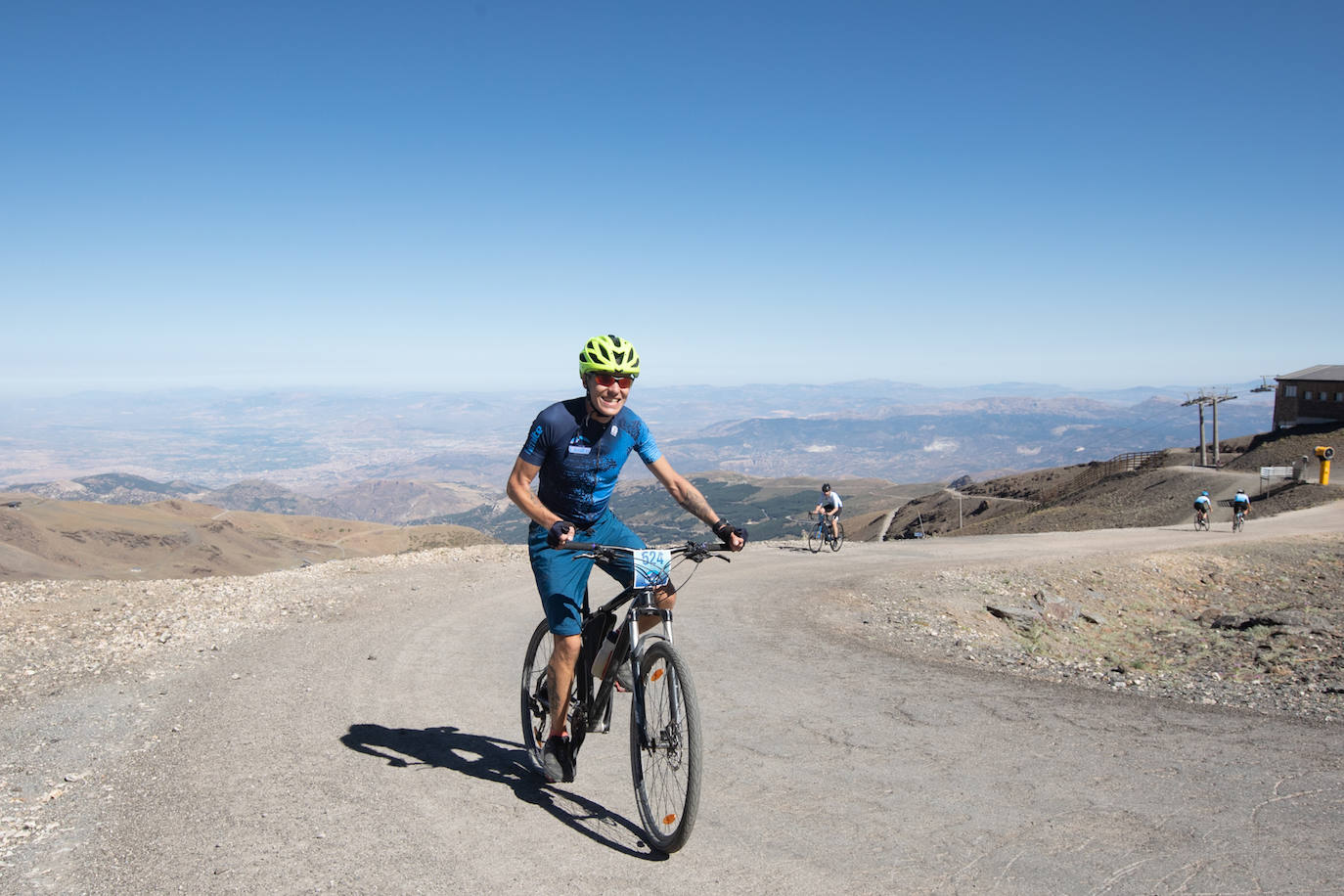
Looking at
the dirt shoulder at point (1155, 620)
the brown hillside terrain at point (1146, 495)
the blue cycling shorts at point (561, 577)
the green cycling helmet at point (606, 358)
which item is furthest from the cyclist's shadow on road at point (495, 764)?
the brown hillside terrain at point (1146, 495)

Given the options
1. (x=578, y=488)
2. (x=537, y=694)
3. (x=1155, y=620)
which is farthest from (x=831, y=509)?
(x=578, y=488)

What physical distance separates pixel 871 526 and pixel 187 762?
71042 mm

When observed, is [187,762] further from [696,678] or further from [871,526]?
[871,526]

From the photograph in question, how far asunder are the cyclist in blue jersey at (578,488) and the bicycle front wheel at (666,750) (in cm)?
40

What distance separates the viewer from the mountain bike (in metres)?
4.57

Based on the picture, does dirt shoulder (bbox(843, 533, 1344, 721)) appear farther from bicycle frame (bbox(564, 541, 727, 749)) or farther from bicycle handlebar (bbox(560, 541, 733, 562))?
bicycle frame (bbox(564, 541, 727, 749))

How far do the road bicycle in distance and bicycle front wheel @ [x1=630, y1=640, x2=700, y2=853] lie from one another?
18492 mm

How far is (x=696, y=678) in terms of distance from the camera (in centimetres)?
895

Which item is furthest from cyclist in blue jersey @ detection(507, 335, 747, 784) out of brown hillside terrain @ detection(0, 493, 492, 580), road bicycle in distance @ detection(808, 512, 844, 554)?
brown hillside terrain @ detection(0, 493, 492, 580)

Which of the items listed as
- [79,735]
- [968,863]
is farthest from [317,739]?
[968,863]

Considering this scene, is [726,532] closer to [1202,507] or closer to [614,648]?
[614,648]

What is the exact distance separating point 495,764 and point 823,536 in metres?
18.1

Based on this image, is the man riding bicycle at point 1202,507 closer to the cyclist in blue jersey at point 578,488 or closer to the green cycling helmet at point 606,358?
the cyclist in blue jersey at point 578,488

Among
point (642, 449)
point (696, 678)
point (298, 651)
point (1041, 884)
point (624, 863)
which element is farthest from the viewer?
point (298, 651)
